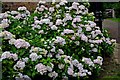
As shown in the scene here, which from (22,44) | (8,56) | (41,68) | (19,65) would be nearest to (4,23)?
(22,44)

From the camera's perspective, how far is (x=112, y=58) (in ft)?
19.7

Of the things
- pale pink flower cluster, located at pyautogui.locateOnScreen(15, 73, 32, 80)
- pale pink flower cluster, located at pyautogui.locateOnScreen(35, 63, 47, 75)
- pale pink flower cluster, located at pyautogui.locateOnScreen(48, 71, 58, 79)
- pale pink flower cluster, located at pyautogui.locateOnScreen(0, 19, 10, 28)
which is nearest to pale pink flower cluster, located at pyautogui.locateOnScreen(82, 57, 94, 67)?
pale pink flower cluster, located at pyautogui.locateOnScreen(48, 71, 58, 79)

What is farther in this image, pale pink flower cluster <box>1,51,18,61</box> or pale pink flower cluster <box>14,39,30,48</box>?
pale pink flower cluster <box>14,39,30,48</box>

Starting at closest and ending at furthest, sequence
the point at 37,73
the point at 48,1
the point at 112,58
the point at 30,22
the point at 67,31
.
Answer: the point at 37,73 → the point at 67,31 → the point at 30,22 → the point at 112,58 → the point at 48,1

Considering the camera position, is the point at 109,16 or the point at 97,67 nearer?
the point at 97,67

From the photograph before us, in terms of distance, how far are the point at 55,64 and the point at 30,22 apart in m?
1.15

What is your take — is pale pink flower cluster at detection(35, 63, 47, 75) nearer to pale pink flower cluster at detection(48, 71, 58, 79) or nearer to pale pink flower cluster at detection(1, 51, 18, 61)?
pale pink flower cluster at detection(48, 71, 58, 79)

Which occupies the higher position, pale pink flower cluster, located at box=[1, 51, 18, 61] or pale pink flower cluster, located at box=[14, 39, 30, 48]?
pale pink flower cluster, located at box=[14, 39, 30, 48]

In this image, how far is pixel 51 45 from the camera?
398cm

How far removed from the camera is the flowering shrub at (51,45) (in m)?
3.75

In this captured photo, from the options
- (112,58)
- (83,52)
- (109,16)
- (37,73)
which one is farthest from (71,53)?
(109,16)

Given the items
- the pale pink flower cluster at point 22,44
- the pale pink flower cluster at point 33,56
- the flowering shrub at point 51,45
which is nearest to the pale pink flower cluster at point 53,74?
the flowering shrub at point 51,45

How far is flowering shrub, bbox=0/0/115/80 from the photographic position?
12.3 feet

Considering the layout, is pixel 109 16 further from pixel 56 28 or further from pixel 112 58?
pixel 56 28
